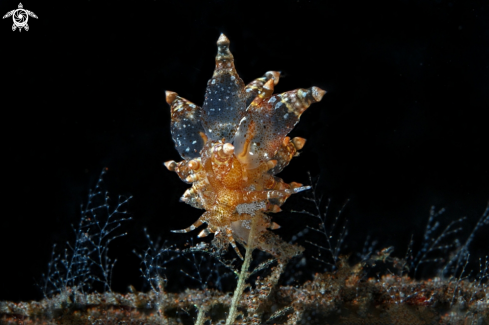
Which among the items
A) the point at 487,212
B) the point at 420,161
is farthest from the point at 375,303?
the point at 487,212

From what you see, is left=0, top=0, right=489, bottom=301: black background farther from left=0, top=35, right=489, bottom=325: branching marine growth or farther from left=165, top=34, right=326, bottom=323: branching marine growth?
left=165, top=34, right=326, bottom=323: branching marine growth

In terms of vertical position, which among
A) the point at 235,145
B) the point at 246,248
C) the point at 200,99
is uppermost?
the point at 200,99

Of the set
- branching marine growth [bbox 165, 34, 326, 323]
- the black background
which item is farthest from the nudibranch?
the black background

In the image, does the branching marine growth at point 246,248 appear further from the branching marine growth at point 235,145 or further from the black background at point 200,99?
the black background at point 200,99

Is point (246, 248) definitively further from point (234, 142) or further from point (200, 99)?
point (200, 99)

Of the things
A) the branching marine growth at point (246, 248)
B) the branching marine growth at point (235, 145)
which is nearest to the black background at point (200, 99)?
the branching marine growth at point (246, 248)

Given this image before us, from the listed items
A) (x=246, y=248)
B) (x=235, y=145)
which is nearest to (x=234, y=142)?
(x=235, y=145)

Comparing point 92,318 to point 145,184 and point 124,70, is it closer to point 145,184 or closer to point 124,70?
point 145,184
